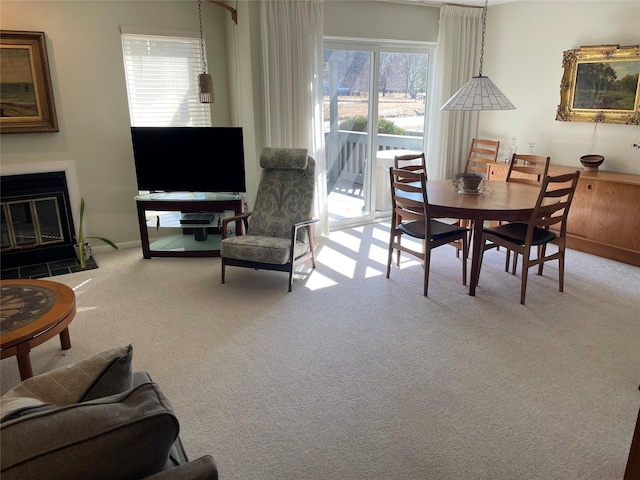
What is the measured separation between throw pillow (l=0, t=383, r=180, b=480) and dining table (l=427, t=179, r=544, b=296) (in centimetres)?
293

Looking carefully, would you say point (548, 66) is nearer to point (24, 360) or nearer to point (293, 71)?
point (293, 71)

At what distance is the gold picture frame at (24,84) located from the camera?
3961 millimetres

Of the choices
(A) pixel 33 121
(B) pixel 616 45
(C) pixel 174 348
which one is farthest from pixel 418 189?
(A) pixel 33 121

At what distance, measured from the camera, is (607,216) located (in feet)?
14.4

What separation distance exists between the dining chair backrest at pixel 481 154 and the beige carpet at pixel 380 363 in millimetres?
1935

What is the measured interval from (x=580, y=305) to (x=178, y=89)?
427cm

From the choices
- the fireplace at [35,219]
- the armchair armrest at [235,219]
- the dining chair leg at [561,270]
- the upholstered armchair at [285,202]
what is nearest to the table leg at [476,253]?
the dining chair leg at [561,270]

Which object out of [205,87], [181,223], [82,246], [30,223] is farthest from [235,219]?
[30,223]

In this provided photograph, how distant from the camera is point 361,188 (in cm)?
589

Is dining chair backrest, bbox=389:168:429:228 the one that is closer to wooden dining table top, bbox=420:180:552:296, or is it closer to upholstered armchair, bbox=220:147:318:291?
wooden dining table top, bbox=420:180:552:296

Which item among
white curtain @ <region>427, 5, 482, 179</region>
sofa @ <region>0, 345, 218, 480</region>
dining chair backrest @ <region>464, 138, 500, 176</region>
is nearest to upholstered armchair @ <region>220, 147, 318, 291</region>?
white curtain @ <region>427, 5, 482, 179</region>

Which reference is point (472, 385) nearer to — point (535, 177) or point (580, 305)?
point (580, 305)

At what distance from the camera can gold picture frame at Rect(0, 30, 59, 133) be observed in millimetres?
3961

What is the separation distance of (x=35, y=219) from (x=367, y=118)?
12.3 ft
